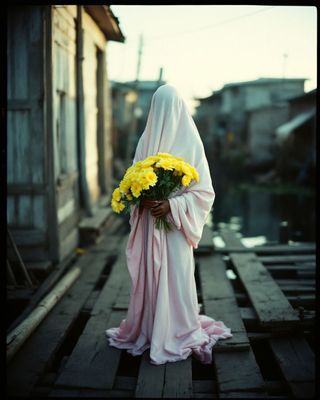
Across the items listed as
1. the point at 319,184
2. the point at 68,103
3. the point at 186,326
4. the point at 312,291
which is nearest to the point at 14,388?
the point at 186,326

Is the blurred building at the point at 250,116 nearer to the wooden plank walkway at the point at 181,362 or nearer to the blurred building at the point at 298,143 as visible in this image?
the blurred building at the point at 298,143

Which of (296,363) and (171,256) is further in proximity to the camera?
(171,256)

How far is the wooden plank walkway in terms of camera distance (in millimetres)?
3762

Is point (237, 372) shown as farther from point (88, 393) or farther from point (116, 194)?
point (116, 194)

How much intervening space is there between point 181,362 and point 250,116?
93.9 ft

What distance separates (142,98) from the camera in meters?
50.2

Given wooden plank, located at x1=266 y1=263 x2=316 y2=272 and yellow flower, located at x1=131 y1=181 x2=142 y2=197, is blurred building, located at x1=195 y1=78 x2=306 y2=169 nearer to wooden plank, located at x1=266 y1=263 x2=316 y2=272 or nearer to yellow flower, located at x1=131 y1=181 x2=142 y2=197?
wooden plank, located at x1=266 y1=263 x2=316 y2=272

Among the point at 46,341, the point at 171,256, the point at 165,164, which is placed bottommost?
the point at 46,341

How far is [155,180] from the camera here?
3.91 meters

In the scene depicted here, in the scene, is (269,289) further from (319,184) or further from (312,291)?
(319,184)

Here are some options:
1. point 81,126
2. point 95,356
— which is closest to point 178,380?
point 95,356

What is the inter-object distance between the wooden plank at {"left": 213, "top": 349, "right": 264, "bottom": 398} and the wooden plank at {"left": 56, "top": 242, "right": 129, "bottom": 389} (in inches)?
34.6

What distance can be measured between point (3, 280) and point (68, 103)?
542cm

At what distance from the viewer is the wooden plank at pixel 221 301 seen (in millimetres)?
4484
